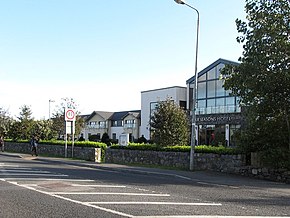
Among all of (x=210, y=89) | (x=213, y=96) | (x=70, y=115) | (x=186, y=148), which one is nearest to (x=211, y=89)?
(x=210, y=89)

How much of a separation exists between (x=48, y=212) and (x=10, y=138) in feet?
131

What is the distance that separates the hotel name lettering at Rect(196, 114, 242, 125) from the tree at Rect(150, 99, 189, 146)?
23.1m

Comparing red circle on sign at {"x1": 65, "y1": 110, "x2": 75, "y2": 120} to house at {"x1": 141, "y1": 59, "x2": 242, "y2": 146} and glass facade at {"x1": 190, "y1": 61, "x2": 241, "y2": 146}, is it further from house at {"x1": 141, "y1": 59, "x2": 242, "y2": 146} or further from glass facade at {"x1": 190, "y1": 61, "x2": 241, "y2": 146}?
glass facade at {"x1": 190, "y1": 61, "x2": 241, "y2": 146}

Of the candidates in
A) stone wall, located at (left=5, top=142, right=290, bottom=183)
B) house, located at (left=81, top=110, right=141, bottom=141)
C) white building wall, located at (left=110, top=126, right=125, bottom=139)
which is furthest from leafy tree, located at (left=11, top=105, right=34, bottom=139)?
white building wall, located at (left=110, top=126, right=125, bottom=139)

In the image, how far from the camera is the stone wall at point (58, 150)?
28125mm

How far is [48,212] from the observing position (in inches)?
329

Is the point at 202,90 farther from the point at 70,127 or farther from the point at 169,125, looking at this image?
the point at 169,125

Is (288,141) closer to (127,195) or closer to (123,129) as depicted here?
(127,195)

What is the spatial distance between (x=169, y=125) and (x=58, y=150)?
Answer: 1278 cm

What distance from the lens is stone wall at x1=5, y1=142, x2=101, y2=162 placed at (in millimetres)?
28125

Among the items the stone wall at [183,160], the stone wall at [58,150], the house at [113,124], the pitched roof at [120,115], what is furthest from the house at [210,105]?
the pitched roof at [120,115]

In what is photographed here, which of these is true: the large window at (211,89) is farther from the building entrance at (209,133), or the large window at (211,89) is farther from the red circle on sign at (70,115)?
the red circle on sign at (70,115)

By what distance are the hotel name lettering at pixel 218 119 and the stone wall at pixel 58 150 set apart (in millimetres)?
22095

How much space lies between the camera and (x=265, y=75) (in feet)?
56.3
